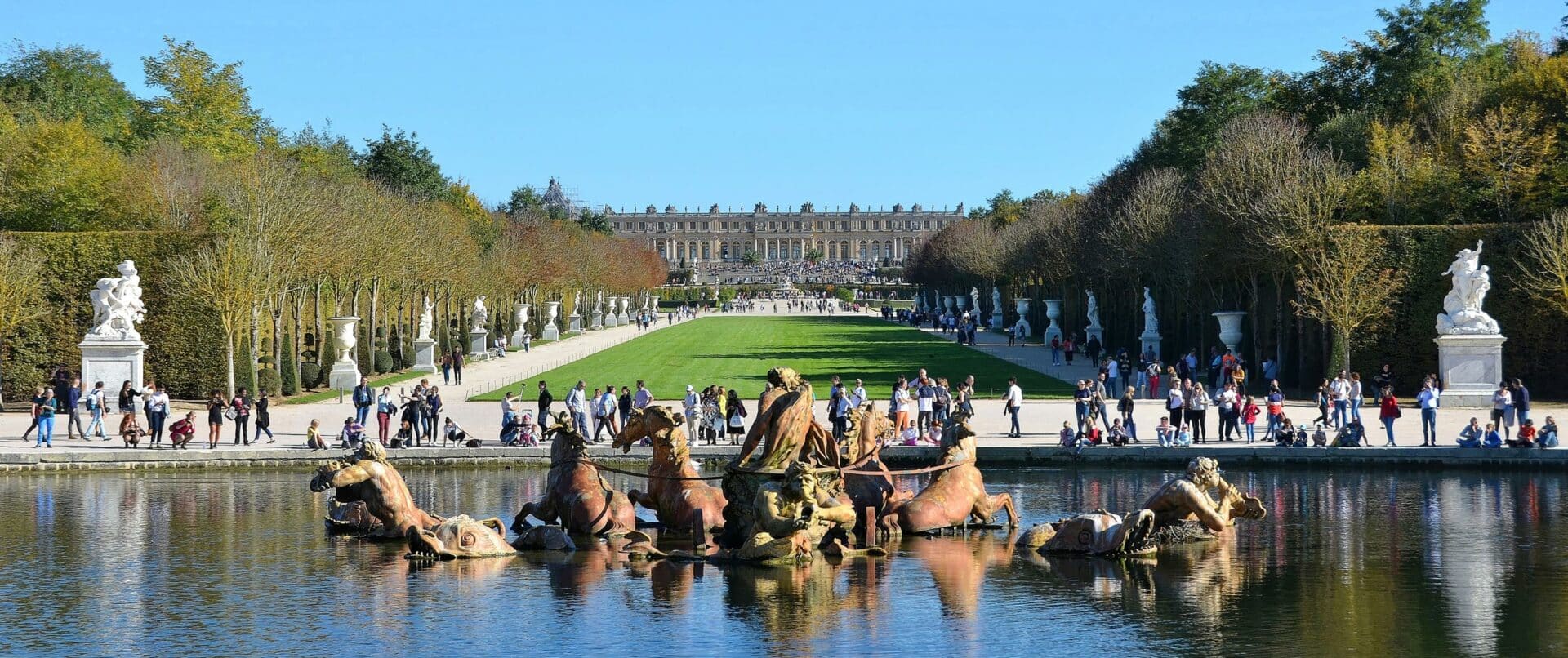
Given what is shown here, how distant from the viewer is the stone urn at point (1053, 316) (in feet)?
222

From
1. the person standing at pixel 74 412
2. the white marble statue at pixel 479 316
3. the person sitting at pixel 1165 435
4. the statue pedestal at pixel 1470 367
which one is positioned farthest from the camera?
the white marble statue at pixel 479 316

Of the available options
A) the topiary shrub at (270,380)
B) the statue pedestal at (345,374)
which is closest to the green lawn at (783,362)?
the statue pedestal at (345,374)

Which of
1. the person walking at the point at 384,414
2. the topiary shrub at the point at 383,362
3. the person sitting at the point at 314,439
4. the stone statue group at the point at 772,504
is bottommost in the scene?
the stone statue group at the point at 772,504

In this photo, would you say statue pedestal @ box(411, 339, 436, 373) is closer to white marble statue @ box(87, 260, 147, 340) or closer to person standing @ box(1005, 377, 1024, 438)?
white marble statue @ box(87, 260, 147, 340)

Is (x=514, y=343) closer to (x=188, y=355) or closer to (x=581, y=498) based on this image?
(x=188, y=355)

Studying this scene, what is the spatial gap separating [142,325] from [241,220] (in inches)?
168

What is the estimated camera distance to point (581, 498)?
61.8 ft

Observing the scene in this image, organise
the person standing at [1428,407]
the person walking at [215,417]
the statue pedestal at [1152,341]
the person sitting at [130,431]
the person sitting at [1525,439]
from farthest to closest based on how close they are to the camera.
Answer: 1. the statue pedestal at [1152,341]
2. the person sitting at [130,431]
3. the person walking at [215,417]
4. the person standing at [1428,407]
5. the person sitting at [1525,439]

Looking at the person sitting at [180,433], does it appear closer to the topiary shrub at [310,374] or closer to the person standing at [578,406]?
the person standing at [578,406]

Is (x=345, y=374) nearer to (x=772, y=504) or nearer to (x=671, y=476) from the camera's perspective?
(x=671, y=476)

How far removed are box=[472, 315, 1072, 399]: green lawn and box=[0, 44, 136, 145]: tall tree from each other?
2463 cm

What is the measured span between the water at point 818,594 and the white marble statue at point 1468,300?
53.2ft

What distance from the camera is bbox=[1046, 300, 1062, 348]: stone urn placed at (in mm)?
67625

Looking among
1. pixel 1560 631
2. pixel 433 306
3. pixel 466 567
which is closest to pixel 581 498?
pixel 466 567
